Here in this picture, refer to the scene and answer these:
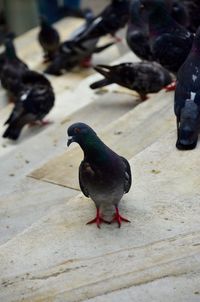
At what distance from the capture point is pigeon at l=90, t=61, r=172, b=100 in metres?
8.02

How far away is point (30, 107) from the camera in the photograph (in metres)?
8.52

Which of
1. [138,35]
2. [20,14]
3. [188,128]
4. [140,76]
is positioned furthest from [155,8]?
[20,14]

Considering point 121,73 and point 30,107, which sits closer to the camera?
point 121,73

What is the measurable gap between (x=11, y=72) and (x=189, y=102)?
485 centimetres

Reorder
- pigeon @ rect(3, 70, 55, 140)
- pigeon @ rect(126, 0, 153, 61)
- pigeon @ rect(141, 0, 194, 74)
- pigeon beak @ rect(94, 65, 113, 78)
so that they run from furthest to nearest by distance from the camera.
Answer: pigeon @ rect(126, 0, 153, 61) < pigeon @ rect(3, 70, 55, 140) < pigeon beak @ rect(94, 65, 113, 78) < pigeon @ rect(141, 0, 194, 74)

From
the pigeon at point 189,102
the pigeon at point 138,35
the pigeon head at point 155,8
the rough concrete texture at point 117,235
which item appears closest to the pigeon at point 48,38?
the pigeon at point 138,35

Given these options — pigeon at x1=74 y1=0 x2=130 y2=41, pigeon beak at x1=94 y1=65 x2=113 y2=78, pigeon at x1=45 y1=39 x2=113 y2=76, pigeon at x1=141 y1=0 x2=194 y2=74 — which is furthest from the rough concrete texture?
pigeon at x1=74 y1=0 x2=130 y2=41

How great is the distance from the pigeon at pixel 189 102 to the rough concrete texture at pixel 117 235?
0.14 m

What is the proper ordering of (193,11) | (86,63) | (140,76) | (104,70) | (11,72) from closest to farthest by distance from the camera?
(140,76)
(104,70)
(193,11)
(11,72)
(86,63)

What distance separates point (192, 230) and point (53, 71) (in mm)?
7141

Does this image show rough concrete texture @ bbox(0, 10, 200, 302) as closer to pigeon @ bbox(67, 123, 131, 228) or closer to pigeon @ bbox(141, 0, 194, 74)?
pigeon @ bbox(67, 123, 131, 228)

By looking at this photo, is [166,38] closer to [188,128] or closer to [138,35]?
[138,35]

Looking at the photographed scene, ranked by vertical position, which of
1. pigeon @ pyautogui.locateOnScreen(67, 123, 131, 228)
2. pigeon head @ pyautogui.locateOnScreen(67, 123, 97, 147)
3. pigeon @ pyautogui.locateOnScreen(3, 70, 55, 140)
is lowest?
pigeon @ pyautogui.locateOnScreen(3, 70, 55, 140)

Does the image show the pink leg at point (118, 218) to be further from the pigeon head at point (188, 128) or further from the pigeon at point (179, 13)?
the pigeon at point (179, 13)
